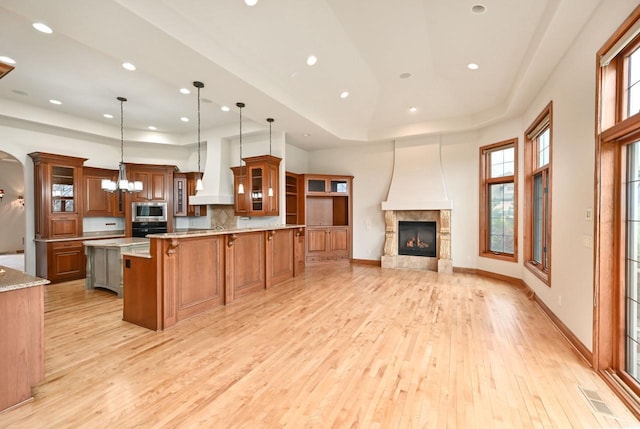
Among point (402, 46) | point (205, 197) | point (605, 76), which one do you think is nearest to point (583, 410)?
point (605, 76)

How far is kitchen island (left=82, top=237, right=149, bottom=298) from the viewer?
15.5 ft

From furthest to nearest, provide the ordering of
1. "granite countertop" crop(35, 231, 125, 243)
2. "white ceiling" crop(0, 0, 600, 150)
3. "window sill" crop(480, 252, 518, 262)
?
"granite countertop" crop(35, 231, 125, 243) → "window sill" crop(480, 252, 518, 262) → "white ceiling" crop(0, 0, 600, 150)

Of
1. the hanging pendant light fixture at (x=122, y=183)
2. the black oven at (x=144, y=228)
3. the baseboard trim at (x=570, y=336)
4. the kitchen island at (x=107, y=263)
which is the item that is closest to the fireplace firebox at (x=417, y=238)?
the baseboard trim at (x=570, y=336)

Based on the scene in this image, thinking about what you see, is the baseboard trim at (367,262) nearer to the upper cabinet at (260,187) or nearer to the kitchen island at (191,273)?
the upper cabinet at (260,187)

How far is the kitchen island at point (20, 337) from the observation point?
193 cm

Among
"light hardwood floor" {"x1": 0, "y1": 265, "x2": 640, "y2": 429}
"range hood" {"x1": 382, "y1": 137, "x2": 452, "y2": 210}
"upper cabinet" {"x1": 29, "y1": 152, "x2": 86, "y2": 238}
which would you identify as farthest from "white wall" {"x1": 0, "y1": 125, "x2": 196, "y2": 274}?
"range hood" {"x1": 382, "y1": 137, "x2": 452, "y2": 210}

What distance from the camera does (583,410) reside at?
1942 mm

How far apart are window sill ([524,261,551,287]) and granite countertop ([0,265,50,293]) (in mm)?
5326

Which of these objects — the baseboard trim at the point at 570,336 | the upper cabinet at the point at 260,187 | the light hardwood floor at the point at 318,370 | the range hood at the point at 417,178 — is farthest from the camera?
the range hood at the point at 417,178

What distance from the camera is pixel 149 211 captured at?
23.4 ft

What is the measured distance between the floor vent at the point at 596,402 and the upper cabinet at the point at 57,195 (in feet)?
26.9

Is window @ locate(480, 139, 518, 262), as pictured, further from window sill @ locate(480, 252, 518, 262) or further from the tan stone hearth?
the tan stone hearth

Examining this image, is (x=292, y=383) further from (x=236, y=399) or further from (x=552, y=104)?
(x=552, y=104)

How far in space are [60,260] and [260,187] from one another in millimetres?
4170
